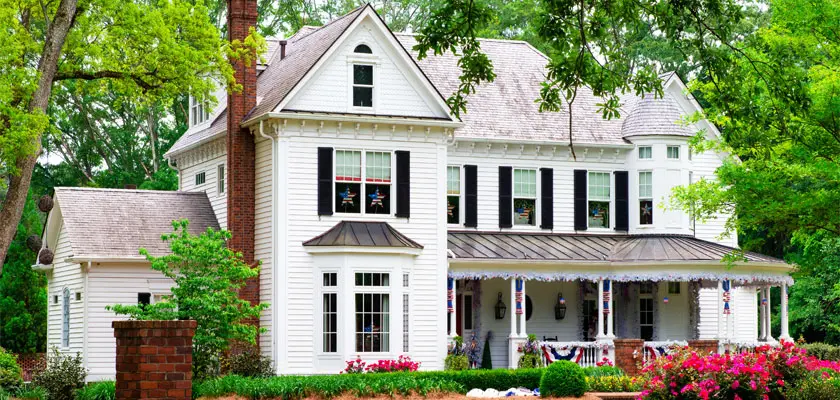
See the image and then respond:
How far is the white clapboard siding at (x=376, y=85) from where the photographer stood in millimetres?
32656

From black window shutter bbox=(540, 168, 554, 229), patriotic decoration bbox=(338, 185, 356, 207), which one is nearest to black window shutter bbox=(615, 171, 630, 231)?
black window shutter bbox=(540, 168, 554, 229)

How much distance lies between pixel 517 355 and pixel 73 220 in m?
12.1

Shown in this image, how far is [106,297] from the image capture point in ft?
108

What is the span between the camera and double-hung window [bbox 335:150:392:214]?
108ft

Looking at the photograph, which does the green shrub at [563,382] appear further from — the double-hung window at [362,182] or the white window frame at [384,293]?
the double-hung window at [362,182]

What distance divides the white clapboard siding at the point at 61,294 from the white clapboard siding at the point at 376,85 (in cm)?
750

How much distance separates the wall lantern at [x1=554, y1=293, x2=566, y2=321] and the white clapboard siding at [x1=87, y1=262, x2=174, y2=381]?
1157 centimetres

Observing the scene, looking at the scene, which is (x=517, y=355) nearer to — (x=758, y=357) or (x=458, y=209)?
(x=458, y=209)

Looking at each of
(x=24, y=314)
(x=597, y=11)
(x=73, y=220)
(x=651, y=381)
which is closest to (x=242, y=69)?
(x=73, y=220)

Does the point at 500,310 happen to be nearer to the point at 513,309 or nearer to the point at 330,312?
the point at 513,309

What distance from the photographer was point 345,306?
31.6 meters

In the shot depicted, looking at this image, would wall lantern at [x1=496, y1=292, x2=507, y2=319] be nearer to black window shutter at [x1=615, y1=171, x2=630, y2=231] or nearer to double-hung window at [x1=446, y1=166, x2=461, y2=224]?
double-hung window at [x1=446, y1=166, x2=461, y2=224]

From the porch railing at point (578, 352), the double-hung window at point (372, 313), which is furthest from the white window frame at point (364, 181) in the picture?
the porch railing at point (578, 352)

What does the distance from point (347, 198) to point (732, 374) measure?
44.9 ft
